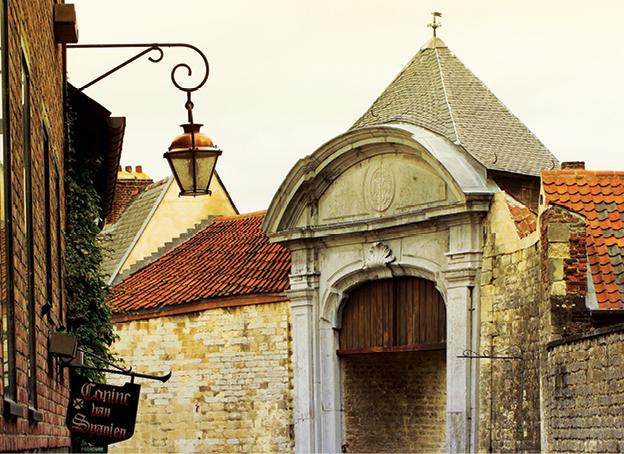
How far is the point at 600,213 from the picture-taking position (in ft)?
73.8

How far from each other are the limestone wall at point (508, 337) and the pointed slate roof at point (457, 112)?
1.83 m

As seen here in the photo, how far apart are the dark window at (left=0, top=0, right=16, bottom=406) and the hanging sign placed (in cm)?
482

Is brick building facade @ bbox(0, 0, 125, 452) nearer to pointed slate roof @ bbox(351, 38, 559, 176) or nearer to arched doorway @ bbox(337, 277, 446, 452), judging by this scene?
arched doorway @ bbox(337, 277, 446, 452)

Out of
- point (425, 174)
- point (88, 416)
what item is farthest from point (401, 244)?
point (88, 416)

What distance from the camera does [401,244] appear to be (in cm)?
2844

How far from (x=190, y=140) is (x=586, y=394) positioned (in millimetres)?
5180

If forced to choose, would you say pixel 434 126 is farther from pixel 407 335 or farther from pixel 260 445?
pixel 260 445

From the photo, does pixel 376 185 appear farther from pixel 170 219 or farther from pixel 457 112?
pixel 170 219

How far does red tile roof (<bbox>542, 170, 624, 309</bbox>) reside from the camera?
2125cm

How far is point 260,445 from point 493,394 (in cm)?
664

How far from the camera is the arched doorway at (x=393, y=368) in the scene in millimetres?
28156

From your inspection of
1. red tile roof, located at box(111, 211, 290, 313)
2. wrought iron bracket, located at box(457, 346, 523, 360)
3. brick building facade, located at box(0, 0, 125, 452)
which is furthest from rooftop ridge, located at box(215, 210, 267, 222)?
brick building facade, located at box(0, 0, 125, 452)

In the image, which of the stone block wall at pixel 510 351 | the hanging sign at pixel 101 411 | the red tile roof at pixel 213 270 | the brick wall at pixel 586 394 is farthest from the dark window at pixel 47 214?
the red tile roof at pixel 213 270

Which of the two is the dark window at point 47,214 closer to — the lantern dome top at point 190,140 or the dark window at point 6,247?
the lantern dome top at point 190,140
